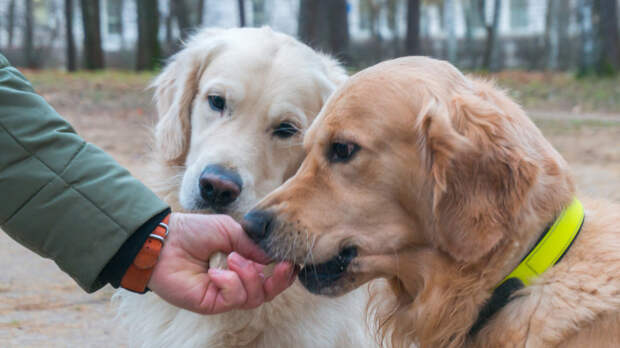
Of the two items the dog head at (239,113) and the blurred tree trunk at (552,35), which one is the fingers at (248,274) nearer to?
the dog head at (239,113)

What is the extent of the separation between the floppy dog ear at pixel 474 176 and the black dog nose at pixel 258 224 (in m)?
0.68

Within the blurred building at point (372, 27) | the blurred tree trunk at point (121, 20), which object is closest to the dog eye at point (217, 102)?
the blurred building at point (372, 27)

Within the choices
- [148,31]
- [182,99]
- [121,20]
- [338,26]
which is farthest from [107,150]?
[121,20]

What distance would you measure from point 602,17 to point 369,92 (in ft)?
63.0

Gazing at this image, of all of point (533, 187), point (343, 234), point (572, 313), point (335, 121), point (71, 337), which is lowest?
point (71, 337)

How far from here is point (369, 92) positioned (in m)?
2.87

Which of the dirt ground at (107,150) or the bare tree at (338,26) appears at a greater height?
the bare tree at (338,26)

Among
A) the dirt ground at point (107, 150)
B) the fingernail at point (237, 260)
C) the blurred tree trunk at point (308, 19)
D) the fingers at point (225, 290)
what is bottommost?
the dirt ground at point (107, 150)

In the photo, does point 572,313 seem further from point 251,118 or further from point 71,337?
point 71,337

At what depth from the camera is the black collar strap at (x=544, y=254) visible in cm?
263

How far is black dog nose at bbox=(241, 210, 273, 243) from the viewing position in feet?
9.12

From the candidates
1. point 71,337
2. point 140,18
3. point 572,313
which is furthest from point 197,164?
point 140,18

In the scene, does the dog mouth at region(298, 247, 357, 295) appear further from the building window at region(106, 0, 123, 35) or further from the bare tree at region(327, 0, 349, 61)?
the building window at region(106, 0, 123, 35)

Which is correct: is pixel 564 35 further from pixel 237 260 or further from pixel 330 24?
pixel 237 260
